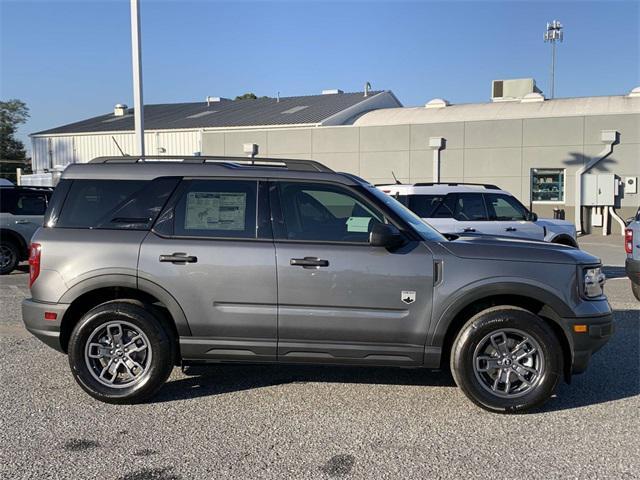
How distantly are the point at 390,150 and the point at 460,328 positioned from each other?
71.1 feet

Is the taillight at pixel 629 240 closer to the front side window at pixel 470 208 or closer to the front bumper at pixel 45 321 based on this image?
the front side window at pixel 470 208

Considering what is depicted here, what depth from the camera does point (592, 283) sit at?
4805mm

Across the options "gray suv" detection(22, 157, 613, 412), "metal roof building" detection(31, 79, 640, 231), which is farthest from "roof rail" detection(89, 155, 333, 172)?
"metal roof building" detection(31, 79, 640, 231)

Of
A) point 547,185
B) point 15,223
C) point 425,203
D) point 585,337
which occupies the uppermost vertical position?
point 547,185

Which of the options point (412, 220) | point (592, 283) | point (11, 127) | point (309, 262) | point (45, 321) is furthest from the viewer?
point (11, 127)

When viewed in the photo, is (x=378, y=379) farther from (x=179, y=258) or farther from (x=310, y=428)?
(x=179, y=258)

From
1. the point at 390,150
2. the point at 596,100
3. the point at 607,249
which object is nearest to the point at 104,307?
the point at 607,249

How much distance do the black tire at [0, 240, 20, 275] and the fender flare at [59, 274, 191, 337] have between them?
8775 millimetres

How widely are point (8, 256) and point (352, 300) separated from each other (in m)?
10.3

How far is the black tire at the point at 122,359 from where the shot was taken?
189 inches

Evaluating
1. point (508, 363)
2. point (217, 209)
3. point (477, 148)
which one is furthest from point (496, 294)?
point (477, 148)

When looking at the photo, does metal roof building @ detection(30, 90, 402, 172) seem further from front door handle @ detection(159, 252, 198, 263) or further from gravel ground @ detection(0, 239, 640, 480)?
front door handle @ detection(159, 252, 198, 263)

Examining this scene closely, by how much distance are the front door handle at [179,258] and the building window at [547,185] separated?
21860 mm

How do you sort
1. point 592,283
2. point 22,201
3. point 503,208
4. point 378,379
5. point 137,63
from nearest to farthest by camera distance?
1. point 592,283
2. point 378,379
3. point 503,208
4. point 22,201
5. point 137,63
